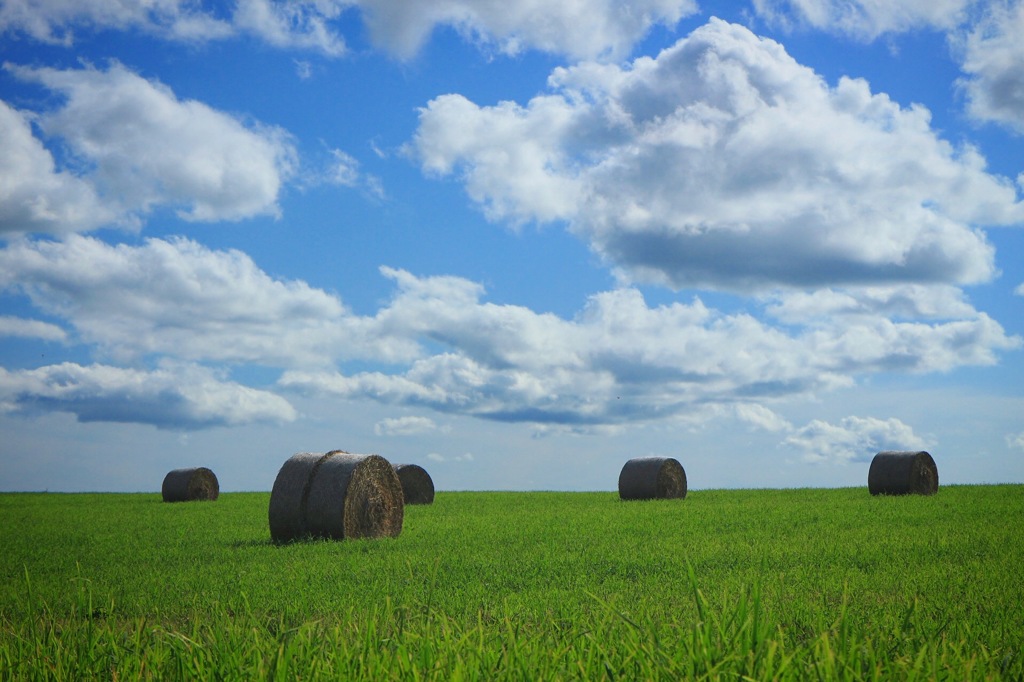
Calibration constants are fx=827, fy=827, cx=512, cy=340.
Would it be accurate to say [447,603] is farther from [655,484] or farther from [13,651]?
[655,484]

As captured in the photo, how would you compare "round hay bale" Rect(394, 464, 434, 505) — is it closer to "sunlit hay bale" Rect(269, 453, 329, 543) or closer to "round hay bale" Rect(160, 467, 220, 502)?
"round hay bale" Rect(160, 467, 220, 502)

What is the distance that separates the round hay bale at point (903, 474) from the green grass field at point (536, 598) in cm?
694

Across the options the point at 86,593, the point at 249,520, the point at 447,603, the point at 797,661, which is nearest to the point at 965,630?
the point at 797,661

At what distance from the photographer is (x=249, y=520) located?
18.7 meters

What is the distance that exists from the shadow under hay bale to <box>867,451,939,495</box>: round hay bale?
17.1 metres

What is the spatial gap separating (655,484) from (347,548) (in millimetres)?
14535

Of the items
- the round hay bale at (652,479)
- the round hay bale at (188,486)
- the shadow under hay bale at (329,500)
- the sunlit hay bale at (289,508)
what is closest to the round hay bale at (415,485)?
the round hay bale at (652,479)

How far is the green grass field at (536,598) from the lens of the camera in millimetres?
3605

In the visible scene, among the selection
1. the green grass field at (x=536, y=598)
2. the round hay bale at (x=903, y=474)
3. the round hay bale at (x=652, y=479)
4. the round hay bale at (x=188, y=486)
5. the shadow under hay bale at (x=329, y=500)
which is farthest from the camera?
the round hay bale at (x=188, y=486)

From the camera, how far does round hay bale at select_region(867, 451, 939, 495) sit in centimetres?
2492

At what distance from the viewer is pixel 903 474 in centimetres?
2492

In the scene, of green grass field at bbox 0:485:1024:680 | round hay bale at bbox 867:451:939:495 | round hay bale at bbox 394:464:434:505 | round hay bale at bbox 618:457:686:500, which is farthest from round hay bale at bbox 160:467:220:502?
round hay bale at bbox 867:451:939:495

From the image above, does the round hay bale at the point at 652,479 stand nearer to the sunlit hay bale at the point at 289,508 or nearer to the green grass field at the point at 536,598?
the green grass field at the point at 536,598

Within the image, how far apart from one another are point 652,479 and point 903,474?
7.51m
